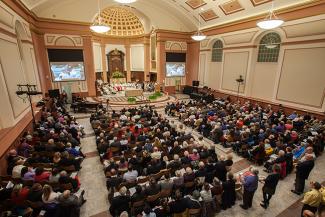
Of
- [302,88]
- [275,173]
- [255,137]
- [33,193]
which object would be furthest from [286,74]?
[33,193]

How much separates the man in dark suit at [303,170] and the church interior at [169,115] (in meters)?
0.03

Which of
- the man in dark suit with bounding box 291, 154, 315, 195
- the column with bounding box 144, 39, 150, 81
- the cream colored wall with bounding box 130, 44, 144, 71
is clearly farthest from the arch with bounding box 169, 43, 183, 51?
the man in dark suit with bounding box 291, 154, 315, 195

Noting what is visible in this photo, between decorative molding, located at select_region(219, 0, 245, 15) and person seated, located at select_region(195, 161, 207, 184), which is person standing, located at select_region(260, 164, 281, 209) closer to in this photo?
person seated, located at select_region(195, 161, 207, 184)

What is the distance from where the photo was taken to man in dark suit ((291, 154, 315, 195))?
202 inches

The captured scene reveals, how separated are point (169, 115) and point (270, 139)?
6875 mm

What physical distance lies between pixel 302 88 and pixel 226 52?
263 inches

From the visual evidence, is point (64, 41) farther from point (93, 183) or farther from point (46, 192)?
point (46, 192)

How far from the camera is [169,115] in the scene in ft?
42.3

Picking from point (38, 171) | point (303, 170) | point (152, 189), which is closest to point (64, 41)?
point (38, 171)

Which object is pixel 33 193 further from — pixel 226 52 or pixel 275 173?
pixel 226 52

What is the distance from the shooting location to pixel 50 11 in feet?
45.5

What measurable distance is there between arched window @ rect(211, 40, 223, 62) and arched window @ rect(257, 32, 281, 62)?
3.91 m

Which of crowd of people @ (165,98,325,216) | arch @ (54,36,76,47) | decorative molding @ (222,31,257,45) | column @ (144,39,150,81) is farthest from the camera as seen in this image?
column @ (144,39,150,81)

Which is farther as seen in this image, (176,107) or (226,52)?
(226,52)
